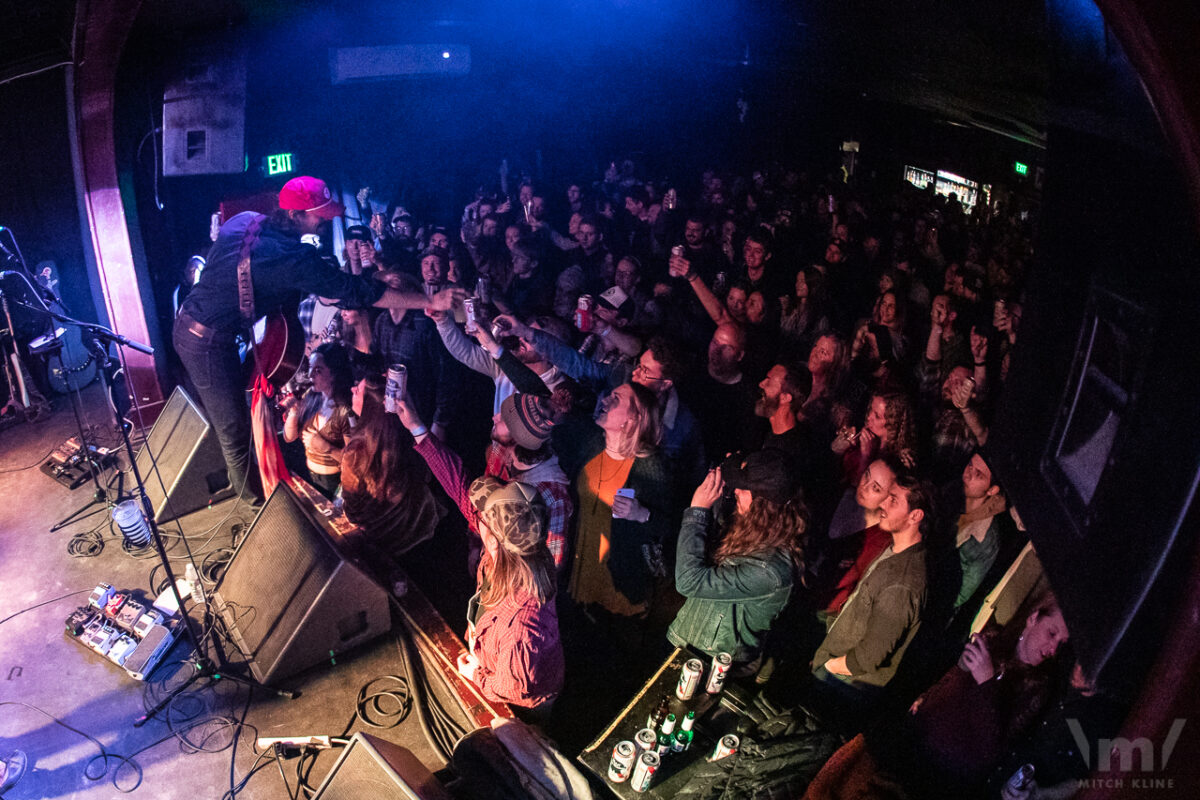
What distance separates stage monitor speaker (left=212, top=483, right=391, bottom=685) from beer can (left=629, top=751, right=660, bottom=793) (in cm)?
157

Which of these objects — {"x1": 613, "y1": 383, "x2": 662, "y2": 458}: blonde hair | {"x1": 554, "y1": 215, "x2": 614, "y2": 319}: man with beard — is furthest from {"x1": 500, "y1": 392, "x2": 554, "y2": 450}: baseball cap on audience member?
{"x1": 554, "y1": 215, "x2": 614, "y2": 319}: man with beard

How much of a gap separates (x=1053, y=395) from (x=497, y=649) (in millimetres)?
1915

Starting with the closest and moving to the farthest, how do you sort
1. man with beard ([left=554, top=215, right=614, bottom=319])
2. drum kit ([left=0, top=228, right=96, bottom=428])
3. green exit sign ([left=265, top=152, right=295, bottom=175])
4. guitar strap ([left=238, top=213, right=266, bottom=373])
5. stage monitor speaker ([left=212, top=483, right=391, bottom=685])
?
1. stage monitor speaker ([left=212, top=483, right=391, bottom=685])
2. guitar strap ([left=238, top=213, right=266, bottom=373])
3. man with beard ([left=554, top=215, right=614, bottom=319])
4. drum kit ([left=0, top=228, right=96, bottom=428])
5. green exit sign ([left=265, top=152, right=295, bottom=175])

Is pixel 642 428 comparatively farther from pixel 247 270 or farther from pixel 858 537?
pixel 247 270

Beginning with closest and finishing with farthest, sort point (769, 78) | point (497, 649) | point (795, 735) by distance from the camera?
point (795, 735) < point (497, 649) < point (769, 78)

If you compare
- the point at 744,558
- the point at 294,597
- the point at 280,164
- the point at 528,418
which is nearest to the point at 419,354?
the point at 528,418

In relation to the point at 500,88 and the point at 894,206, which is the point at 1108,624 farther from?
the point at 500,88

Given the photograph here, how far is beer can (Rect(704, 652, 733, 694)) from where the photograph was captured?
7.90 feet

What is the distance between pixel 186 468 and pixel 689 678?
3543 mm

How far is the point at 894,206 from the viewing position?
959cm

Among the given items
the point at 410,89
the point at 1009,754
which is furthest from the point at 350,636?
the point at 410,89

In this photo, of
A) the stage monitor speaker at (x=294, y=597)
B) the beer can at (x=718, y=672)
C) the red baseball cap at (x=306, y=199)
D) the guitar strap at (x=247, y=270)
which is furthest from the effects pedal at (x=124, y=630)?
the beer can at (x=718, y=672)

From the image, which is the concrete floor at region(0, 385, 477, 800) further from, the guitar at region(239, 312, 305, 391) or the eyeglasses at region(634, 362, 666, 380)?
the eyeglasses at region(634, 362, 666, 380)

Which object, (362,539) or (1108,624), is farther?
(362,539)
